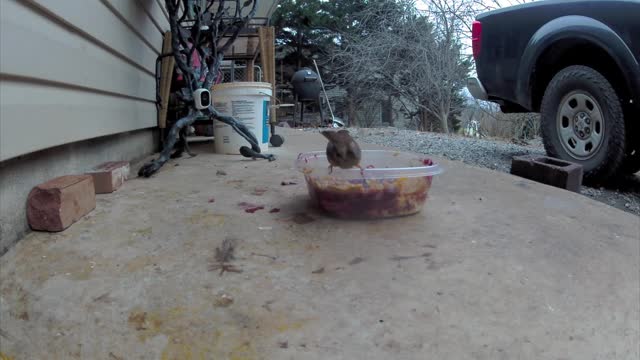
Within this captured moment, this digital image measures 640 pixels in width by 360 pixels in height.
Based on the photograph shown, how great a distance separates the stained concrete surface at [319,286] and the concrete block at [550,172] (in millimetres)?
666

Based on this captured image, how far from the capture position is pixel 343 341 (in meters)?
1.07

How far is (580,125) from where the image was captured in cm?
307

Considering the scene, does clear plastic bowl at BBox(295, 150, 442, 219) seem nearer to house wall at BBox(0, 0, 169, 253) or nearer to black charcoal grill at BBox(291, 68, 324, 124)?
house wall at BBox(0, 0, 169, 253)

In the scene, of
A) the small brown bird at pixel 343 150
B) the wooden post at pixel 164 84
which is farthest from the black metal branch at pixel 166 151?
the small brown bird at pixel 343 150

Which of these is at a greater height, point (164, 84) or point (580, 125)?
point (164, 84)

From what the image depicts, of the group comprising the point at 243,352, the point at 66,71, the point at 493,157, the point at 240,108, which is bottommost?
the point at 243,352

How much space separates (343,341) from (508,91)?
3.08m

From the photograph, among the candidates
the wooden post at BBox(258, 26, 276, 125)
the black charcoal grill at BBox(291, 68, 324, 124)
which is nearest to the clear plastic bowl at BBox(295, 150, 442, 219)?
the wooden post at BBox(258, 26, 276, 125)

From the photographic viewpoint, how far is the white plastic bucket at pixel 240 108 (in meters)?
3.43

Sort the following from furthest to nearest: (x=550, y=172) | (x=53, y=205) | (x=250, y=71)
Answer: (x=250, y=71) → (x=550, y=172) → (x=53, y=205)

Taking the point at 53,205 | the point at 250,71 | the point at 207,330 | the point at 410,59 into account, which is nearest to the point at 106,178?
the point at 53,205

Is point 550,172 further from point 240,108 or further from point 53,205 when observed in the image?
point 53,205

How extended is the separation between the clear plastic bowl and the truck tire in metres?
1.58

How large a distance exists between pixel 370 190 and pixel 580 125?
6.60 ft
